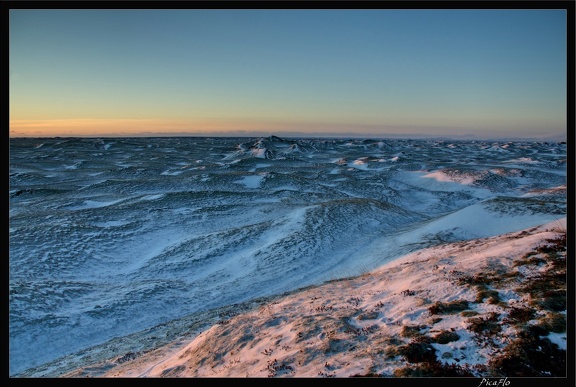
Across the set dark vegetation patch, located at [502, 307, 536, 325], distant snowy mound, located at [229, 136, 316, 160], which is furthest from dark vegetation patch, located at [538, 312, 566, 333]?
distant snowy mound, located at [229, 136, 316, 160]

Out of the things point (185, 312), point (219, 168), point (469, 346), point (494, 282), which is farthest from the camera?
point (219, 168)

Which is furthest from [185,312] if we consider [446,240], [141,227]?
[446,240]

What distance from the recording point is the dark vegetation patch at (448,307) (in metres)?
10.8

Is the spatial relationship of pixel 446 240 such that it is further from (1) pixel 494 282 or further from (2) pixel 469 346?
(2) pixel 469 346

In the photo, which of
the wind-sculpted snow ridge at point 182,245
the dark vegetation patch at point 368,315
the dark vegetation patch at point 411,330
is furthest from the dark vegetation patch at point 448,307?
the wind-sculpted snow ridge at point 182,245

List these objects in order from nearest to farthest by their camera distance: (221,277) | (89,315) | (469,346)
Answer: (469,346), (89,315), (221,277)

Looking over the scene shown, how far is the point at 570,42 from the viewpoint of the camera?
9.38 metres

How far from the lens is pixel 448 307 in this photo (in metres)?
11.0
